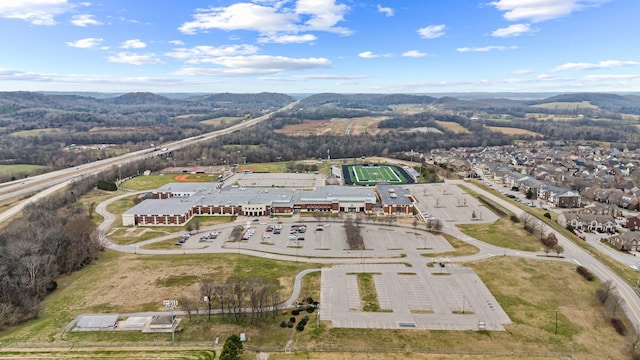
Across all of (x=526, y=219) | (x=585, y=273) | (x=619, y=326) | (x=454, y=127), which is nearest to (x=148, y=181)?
(x=526, y=219)

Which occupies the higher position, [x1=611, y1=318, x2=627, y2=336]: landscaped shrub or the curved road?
the curved road

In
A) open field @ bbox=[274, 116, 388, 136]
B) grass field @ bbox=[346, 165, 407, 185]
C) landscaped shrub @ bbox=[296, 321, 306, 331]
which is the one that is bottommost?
landscaped shrub @ bbox=[296, 321, 306, 331]

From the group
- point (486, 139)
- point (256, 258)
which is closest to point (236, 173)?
point (256, 258)

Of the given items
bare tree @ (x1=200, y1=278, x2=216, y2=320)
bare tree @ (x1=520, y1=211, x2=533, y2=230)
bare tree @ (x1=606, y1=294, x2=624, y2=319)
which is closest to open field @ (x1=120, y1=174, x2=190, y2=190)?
bare tree @ (x1=200, y1=278, x2=216, y2=320)

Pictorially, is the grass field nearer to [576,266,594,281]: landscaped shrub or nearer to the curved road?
the curved road

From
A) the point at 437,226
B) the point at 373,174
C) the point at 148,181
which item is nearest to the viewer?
the point at 437,226

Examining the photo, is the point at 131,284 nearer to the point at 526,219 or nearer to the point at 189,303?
the point at 189,303
